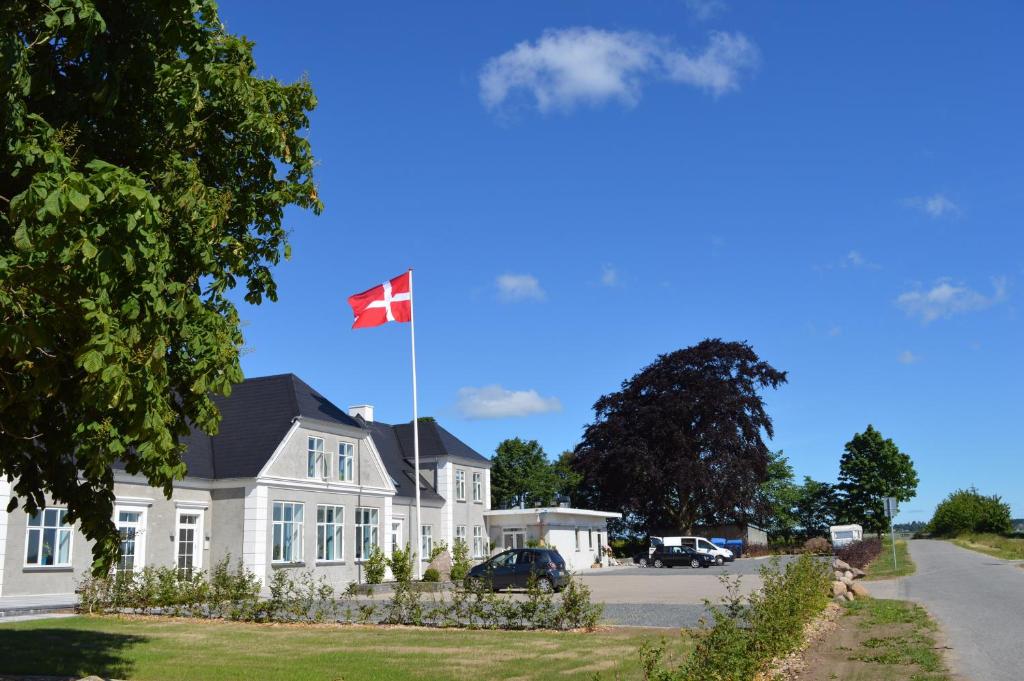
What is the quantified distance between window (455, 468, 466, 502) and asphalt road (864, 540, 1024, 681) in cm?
2174

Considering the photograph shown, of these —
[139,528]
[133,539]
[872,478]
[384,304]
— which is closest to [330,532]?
[139,528]

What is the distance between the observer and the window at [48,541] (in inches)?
916

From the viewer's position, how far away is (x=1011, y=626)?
48.6 feet

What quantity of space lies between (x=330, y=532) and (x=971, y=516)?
266 feet

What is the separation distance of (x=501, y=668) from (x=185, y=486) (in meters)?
20.4

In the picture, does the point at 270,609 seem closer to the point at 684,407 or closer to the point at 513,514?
the point at 513,514

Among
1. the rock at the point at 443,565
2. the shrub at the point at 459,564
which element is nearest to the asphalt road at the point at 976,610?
the shrub at the point at 459,564

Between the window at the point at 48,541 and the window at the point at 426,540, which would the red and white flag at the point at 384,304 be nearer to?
the window at the point at 48,541

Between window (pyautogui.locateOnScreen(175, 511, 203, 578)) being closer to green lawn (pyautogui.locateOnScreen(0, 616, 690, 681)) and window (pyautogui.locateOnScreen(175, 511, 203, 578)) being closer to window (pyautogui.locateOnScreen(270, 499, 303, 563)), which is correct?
window (pyautogui.locateOnScreen(270, 499, 303, 563))

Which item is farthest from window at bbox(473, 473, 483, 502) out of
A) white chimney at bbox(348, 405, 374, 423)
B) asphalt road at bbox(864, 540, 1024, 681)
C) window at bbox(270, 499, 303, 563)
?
asphalt road at bbox(864, 540, 1024, 681)

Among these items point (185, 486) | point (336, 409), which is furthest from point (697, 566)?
point (185, 486)

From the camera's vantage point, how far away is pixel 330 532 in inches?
1298

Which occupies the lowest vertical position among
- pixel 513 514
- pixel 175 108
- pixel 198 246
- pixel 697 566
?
pixel 697 566

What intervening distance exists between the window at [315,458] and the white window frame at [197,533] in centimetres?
416
